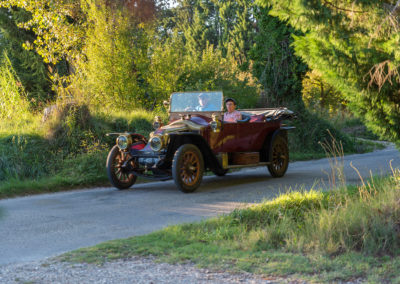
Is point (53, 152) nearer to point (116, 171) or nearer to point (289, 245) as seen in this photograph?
point (116, 171)

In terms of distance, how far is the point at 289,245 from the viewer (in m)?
5.45

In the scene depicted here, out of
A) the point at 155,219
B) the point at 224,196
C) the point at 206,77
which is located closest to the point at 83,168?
the point at 224,196

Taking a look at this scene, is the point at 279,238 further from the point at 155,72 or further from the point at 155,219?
the point at 155,72

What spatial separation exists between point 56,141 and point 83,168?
1511mm

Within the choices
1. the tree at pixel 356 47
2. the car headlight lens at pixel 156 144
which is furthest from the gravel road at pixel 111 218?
the tree at pixel 356 47

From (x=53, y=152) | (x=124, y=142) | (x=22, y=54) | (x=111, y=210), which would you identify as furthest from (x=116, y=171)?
(x=22, y=54)

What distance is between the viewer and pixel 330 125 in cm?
→ 2048

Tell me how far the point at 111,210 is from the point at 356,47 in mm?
4389

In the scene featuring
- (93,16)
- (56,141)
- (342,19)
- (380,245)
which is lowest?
(380,245)

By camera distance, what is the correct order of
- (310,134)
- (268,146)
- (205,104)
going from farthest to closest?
(310,134) → (268,146) → (205,104)

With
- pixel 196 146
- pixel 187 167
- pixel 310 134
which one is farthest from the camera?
pixel 310 134

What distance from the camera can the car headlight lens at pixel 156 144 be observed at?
9867 millimetres

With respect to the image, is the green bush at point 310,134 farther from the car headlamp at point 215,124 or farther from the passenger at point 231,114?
the car headlamp at point 215,124

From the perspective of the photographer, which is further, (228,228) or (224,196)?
(224,196)
